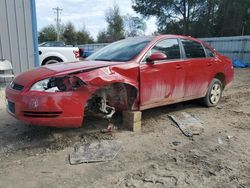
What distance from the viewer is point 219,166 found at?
3412mm

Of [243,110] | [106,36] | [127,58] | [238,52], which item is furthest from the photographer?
[106,36]

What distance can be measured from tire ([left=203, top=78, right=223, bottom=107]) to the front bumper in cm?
338

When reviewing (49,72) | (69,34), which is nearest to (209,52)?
(49,72)

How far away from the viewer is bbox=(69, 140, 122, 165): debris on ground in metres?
3.62

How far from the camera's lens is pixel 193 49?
5.79 meters

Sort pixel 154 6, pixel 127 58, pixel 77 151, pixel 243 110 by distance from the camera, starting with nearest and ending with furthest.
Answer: pixel 77 151
pixel 127 58
pixel 243 110
pixel 154 6

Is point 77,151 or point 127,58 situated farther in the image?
point 127,58

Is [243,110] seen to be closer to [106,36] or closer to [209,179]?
[209,179]

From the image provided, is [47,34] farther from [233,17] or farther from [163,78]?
[163,78]

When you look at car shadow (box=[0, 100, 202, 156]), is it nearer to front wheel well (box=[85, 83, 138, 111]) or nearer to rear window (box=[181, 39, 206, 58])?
front wheel well (box=[85, 83, 138, 111])

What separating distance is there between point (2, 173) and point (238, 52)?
693 inches

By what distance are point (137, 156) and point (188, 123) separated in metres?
1.79

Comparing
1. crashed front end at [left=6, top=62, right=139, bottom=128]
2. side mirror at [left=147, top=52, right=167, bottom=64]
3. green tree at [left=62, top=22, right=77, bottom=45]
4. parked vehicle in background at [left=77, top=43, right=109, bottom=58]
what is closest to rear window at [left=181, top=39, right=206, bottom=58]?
side mirror at [left=147, top=52, right=167, bottom=64]

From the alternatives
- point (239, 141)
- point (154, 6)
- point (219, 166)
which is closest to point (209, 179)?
point (219, 166)
